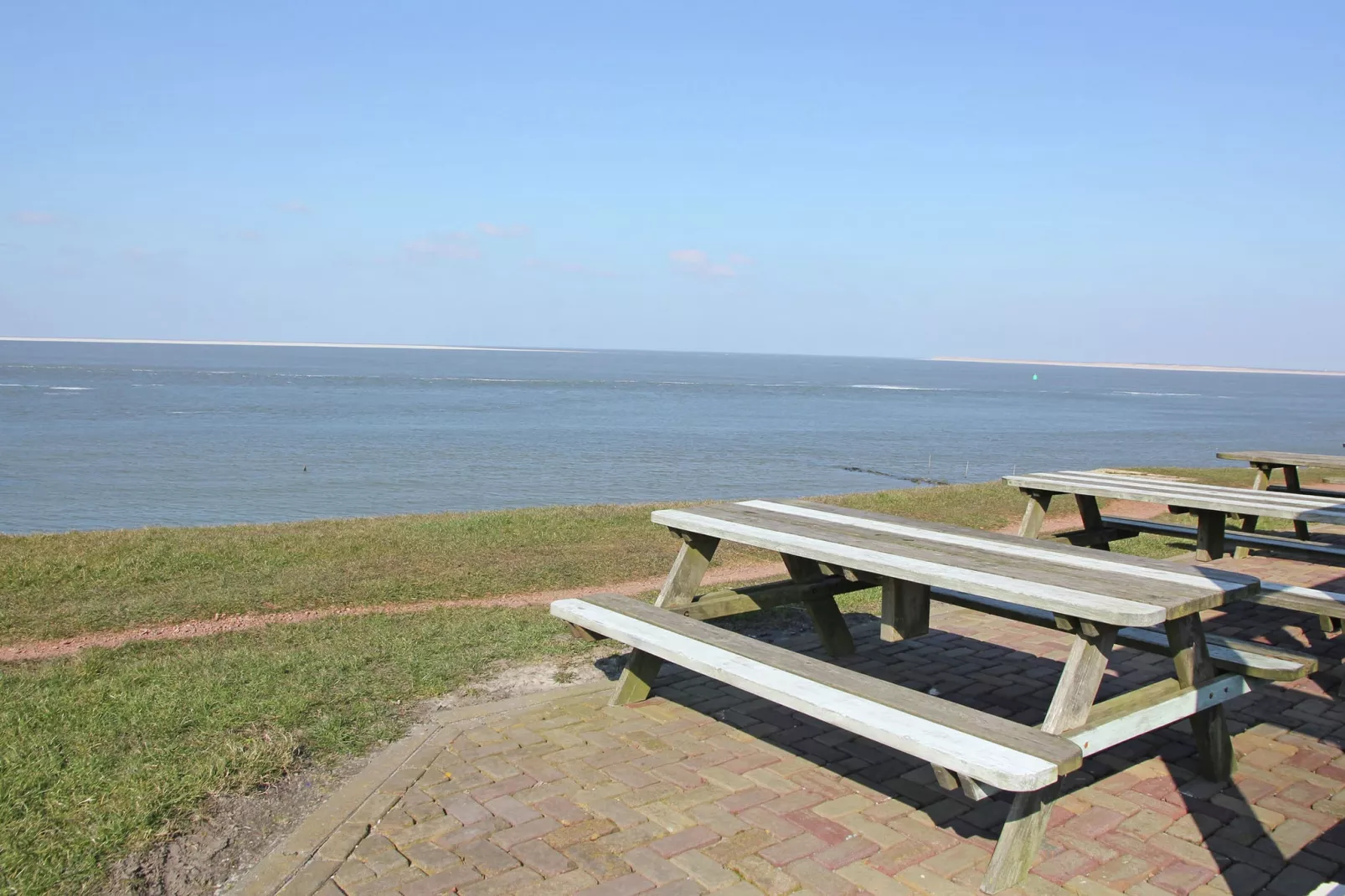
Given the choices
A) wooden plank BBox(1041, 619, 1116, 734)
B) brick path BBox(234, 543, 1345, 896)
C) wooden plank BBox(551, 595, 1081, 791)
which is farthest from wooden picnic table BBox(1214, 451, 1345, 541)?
wooden plank BBox(551, 595, 1081, 791)

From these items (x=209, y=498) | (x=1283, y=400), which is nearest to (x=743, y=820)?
(x=209, y=498)

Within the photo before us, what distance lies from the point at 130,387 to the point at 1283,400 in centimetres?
10290

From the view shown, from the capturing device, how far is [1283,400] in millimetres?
99688

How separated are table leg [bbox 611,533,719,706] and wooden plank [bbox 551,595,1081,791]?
0.98 ft

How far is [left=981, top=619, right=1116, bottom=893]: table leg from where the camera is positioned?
300 centimetres

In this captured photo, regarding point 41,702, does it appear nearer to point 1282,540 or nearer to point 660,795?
point 660,795

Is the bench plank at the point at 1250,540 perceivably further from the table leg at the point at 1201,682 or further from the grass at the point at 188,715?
the grass at the point at 188,715

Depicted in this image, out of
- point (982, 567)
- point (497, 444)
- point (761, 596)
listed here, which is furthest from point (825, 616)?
point (497, 444)

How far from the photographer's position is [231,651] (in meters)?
5.57

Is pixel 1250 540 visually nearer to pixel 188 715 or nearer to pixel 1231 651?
pixel 1231 651

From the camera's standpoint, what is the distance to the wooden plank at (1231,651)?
3.62m

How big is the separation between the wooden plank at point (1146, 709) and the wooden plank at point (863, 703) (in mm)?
271

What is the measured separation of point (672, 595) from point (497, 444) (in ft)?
106

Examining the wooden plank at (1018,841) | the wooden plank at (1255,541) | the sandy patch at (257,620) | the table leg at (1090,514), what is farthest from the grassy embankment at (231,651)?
the wooden plank at (1018,841)
